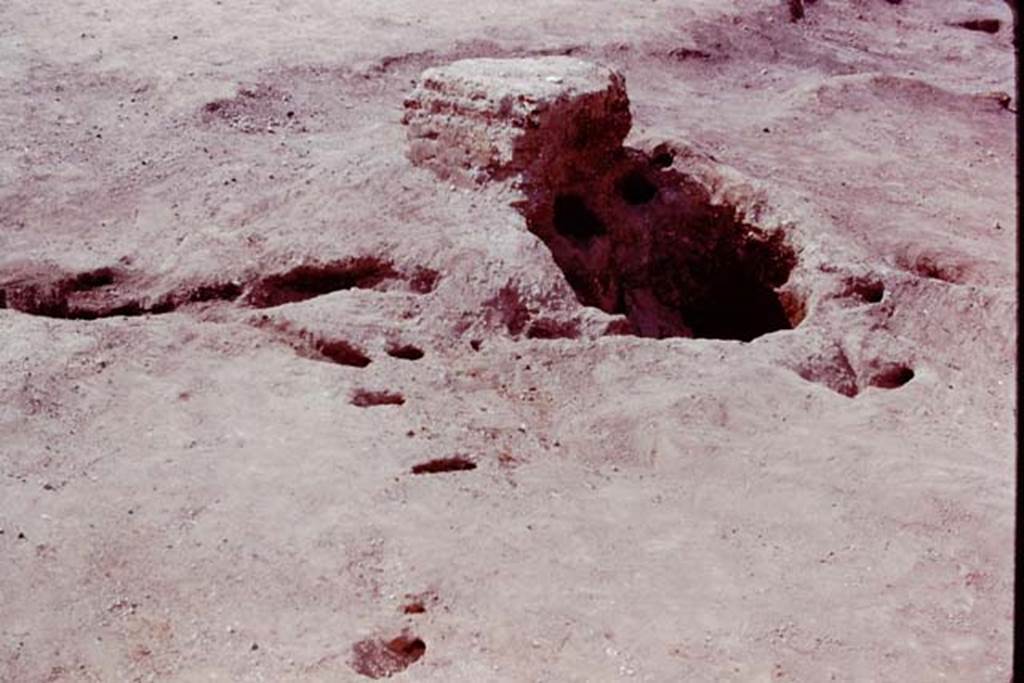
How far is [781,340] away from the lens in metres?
6.86

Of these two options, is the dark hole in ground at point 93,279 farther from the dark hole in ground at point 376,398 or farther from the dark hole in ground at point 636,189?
the dark hole in ground at point 636,189

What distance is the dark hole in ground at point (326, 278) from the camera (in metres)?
7.00

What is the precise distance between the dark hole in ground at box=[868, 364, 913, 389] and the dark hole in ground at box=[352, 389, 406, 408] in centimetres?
241

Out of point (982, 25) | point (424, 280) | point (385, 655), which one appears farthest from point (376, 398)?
point (982, 25)

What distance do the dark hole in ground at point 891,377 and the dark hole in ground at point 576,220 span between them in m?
2.07

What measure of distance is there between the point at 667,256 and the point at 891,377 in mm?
2013

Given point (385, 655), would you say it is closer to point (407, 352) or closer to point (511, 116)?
point (407, 352)

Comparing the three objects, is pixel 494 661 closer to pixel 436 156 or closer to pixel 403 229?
pixel 403 229

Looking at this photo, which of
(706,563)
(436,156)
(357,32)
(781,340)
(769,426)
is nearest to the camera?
(706,563)

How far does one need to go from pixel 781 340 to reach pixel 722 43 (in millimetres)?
6028

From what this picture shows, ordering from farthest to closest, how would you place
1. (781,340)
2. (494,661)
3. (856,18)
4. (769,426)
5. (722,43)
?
1. (856,18)
2. (722,43)
3. (781,340)
4. (769,426)
5. (494,661)

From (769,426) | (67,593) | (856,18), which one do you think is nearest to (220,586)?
(67,593)

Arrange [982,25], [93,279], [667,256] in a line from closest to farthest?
[93,279] < [667,256] < [982,25]

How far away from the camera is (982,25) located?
14531 millimetres
